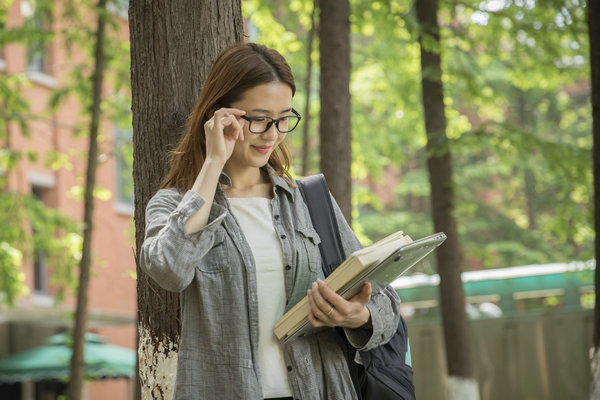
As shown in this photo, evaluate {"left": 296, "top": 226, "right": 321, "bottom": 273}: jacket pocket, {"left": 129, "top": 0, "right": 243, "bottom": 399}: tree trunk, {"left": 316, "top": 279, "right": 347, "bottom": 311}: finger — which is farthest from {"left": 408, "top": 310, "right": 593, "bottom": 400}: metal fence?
{"left": 316, "top": 279, "right": 347, "bottom": 311}: finger

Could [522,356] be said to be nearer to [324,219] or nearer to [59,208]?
[59,208]

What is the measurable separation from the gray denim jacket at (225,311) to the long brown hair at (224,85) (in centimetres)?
17

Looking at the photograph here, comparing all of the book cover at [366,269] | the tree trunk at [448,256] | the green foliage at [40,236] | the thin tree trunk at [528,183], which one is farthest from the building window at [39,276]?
the book cover at [366,269]

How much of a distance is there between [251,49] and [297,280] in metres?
0.80

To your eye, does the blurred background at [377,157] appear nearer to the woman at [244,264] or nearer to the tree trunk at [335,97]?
the tree trunk at [335,97]

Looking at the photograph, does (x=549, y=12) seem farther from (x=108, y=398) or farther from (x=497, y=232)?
(x=497, y=232)

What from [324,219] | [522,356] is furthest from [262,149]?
[522,356]

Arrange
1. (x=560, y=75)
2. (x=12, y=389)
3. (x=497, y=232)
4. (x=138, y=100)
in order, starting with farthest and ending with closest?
(x=497, y=232) < (x=12, y=389) < (x=560, y=75) < (x=138, y=100)

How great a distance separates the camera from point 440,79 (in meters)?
11.2

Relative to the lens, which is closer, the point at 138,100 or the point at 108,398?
the point at 138,100

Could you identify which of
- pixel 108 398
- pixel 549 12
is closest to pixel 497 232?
pixel 108 398

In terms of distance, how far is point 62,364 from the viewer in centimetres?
1434

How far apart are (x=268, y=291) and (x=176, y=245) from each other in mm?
362

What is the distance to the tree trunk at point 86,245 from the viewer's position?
34.5 ft
